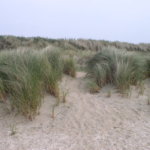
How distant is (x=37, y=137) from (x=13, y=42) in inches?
620

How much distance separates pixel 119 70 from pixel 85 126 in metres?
2.10

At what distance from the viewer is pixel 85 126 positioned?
423 centimetres

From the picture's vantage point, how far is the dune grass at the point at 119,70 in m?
5.81

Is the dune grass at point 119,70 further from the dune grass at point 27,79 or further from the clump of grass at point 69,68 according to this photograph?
the dune grass at point 27,79

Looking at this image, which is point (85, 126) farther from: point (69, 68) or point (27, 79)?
point (69, 68)

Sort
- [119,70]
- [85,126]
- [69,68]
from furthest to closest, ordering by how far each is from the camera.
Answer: [69,68] → [119,70] → [85,126]

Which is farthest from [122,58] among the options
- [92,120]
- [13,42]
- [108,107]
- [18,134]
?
[13,42]

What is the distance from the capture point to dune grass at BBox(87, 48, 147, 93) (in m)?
5.81

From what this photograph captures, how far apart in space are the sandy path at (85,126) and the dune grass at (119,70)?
49cm

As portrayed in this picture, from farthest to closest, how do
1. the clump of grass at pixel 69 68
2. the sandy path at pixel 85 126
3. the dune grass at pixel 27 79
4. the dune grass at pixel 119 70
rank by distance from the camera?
the clump of grass at pixel 69 68 < the dune grass at pixel 119 70 < the dune grass at pixel 27 79 < the sandy path at pixel 85 126

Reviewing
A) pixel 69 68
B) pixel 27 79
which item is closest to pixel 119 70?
pixel 69 68

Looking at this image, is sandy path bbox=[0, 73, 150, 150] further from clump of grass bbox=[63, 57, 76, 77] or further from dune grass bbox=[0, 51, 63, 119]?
clump of grass bbox=[63, 57, 76, 77]

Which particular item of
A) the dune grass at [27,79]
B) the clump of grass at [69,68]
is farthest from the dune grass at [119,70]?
the dune grass at [27,79]

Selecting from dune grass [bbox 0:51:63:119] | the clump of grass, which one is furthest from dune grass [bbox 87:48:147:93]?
dune grass [bbox 0:51:63:119]
